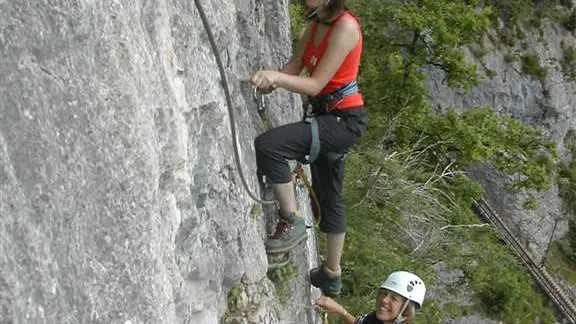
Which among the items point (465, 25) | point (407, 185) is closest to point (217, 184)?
point (465, 25)

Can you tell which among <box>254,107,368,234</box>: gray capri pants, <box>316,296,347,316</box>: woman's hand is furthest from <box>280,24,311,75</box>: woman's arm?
<box>316,296,347,316</box>: woman's hand

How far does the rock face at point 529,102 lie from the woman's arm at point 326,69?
1583 cm

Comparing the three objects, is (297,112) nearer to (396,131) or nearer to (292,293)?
(292,293)

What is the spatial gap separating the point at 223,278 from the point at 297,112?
207 centimetres

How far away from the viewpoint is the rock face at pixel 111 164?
7.40 ft

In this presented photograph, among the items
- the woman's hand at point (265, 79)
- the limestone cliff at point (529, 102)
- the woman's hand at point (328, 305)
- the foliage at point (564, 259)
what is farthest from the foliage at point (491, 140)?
the woman's hand at point (265, 79)

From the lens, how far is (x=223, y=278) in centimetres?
422

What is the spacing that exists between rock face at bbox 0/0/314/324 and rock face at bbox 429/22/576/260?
54.3ft

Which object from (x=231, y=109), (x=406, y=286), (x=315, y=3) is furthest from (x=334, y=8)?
(x=406, y=286)

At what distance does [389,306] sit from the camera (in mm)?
5430

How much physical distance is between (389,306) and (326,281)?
0.60 m

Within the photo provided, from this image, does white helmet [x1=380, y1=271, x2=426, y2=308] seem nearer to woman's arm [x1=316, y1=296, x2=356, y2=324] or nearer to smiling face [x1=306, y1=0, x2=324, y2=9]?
woman's arm [x1=316, y1=296, x2=356, y2=324]

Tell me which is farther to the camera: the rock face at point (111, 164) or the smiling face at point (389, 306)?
the smiling face at point (389, 306)

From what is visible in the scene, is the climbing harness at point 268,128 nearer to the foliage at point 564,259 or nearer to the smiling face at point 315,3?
the smiling face at point 315,3
